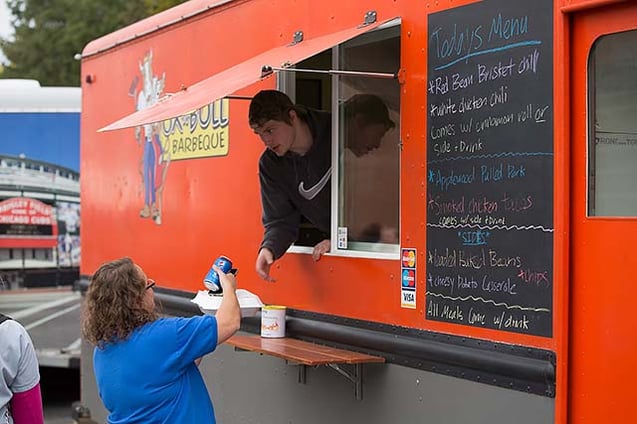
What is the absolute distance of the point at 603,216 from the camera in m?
3.64

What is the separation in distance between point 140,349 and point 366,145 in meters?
1.83

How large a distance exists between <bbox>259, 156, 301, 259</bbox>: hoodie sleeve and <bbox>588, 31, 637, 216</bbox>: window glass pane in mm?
2117

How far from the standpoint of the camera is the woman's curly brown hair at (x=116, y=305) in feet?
12.6

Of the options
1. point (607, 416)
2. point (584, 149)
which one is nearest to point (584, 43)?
point (584, 149)

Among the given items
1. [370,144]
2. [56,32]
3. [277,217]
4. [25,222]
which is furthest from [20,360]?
[56,32]

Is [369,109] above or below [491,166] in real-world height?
above

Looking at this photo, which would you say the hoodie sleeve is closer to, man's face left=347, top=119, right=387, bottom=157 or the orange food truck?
the orange food truck

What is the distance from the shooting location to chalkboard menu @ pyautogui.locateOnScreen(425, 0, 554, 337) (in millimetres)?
3824

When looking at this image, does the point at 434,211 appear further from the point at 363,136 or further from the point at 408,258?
the point at 363,136

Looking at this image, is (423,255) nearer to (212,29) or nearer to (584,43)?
(584,43)

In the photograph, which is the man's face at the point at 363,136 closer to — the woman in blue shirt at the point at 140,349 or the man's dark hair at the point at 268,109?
the man's dark hair at the point at 268,109

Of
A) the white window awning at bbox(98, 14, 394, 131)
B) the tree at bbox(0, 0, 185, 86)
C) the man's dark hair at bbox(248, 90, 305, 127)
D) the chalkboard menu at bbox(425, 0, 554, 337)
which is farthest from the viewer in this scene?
the tree at bbox(0, 0, 185, 86)

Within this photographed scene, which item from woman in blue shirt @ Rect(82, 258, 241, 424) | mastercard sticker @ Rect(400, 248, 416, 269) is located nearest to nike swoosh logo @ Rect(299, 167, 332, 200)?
mastercard sticker @ Rect(400, 248, 416, 269)

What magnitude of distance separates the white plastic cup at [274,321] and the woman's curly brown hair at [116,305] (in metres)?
1.53
